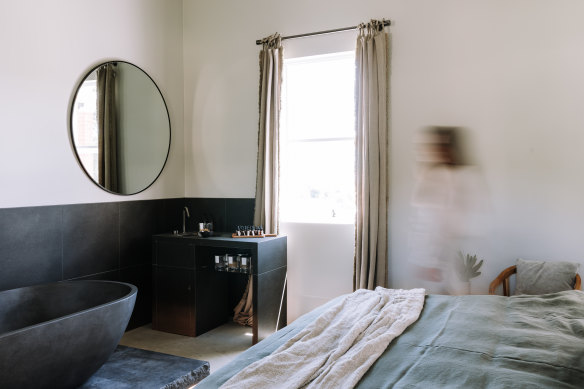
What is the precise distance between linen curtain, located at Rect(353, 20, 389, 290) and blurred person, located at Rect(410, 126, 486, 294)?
288 millimetres

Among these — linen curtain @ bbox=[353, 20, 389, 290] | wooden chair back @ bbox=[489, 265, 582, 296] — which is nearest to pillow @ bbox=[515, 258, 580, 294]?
wooden chair back @ bbox=[489, 265, 582, 296]

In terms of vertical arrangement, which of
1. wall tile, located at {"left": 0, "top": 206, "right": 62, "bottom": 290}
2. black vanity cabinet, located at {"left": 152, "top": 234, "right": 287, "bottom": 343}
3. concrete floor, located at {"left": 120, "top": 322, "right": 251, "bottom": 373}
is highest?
wall tile, located at {"left": 0, "top": 206, "right": 62, "bottom": 290}

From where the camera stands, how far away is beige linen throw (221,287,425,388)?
1466mm

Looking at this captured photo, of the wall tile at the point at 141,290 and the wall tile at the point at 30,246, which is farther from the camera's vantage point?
the wall tile at the point at 141,290

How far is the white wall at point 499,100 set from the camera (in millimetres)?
3330

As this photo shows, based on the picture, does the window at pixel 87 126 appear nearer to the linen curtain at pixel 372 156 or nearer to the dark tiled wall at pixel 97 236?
→ the dark tiled wall at pixel 97 236

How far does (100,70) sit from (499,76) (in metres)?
3.33

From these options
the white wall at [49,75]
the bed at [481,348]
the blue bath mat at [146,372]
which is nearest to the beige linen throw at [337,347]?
the bed at [481,348]

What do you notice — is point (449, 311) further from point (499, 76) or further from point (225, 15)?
point (225, 15)

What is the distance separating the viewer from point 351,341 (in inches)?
69.1

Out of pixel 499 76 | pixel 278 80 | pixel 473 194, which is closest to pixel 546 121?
pixel 499 76

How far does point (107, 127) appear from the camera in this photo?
389 cm

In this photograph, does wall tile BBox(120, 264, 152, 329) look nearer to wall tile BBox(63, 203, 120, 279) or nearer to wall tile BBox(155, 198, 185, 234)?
wall tile BBox(63, 203, 120, 279)

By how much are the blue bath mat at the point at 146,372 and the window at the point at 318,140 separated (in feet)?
5.77
